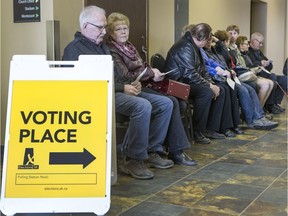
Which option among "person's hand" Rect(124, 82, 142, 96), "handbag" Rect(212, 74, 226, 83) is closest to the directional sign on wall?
"person's hand" Rect(124, 82, 142, 96)

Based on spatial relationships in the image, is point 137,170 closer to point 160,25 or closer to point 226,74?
point 226,74

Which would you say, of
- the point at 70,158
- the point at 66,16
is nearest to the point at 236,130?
the point at 66,16

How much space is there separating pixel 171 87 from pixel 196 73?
2.11ft

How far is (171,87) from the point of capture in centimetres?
384

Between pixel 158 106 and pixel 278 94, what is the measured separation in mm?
4084

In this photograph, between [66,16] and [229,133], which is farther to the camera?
[229,133]

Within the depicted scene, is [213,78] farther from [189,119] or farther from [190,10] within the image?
[190,10]

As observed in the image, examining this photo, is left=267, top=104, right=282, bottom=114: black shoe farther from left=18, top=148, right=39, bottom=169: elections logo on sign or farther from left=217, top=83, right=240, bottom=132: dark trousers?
left=18, top=148, right=39, bottom=169: elections logo on sign

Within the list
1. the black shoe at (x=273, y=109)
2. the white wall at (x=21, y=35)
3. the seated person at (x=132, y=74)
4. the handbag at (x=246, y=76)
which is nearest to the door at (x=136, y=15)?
the white wall at (x=21, y=35)

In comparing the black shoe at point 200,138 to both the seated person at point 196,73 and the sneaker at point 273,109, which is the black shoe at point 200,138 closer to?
the seated person at point 196,73

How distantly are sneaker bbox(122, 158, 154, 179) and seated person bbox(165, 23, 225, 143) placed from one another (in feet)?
4.15

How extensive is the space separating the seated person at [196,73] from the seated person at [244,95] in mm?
296

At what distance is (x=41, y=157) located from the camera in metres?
2.19

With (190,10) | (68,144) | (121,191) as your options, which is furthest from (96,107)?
(190,10)
